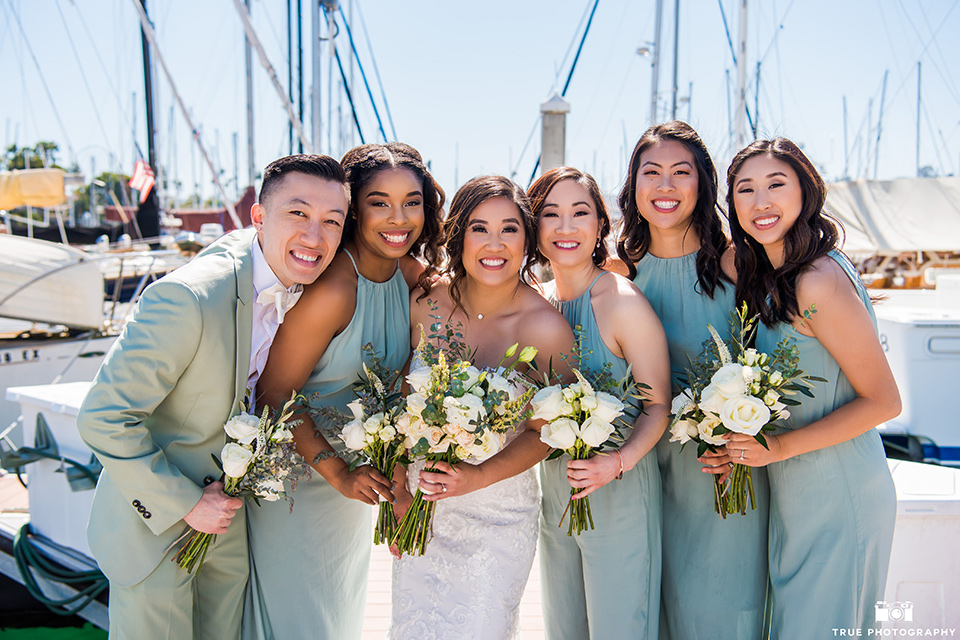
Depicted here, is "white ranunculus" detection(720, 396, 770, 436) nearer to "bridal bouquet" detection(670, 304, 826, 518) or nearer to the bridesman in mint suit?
"bridal bouquet" detection(670, 304, 826, 518)

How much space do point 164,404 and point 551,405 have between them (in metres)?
1.62

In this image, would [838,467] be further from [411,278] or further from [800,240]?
[411,278]

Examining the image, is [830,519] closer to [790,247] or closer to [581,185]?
[790,247]

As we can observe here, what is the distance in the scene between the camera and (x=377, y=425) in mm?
2582

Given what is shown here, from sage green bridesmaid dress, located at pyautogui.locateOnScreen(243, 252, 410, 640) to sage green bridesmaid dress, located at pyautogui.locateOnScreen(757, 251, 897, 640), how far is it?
1821 mm

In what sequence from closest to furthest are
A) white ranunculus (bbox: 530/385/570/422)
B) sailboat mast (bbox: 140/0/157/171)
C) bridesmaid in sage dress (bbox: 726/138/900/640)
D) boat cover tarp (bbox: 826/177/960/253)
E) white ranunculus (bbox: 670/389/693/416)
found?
white ranunculus (bbox: 530/385/570/422), white ranunculus (bbox: 670/389/693/416), bridesmaid in sage dress (bbox: 726/138/900/640), sailboat mast (bbox: 140/0/157/171), boat cover tarp (bbox: 826/177/960/253)

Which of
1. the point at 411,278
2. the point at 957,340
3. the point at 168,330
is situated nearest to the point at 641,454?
the point at 411,278

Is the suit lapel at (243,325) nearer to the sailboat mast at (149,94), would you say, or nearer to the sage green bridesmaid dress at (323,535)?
the sage green bridesmaid dress at (323,535)

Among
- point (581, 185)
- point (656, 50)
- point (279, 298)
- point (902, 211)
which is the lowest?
point (279, 298)

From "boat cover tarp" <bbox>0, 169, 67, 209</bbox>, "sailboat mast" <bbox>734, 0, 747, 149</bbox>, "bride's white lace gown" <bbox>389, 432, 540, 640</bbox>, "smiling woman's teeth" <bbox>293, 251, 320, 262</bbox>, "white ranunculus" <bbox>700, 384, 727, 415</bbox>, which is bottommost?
"bride's white lace gown" <bbox>389, 432, 540, 640</bbox>

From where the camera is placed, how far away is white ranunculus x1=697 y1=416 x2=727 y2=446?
2.64 metres

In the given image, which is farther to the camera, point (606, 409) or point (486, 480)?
point (486, 480)

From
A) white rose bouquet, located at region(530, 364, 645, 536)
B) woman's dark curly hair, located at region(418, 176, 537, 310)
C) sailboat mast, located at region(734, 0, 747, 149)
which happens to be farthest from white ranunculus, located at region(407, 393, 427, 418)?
sailboat mast, located at region(734, 0, 747, 149)

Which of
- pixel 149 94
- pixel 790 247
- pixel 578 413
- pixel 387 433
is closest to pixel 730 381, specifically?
pixel 578 413
